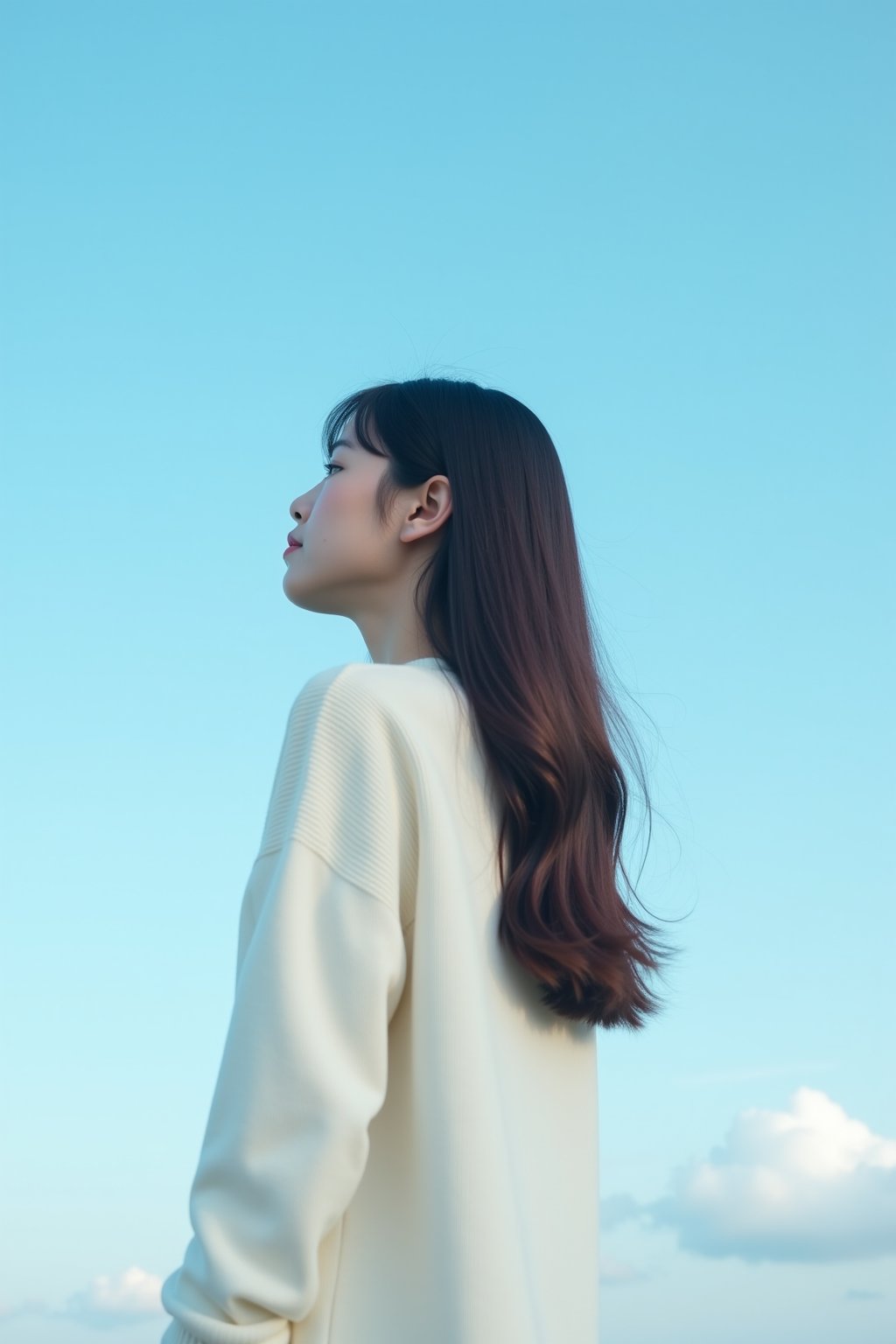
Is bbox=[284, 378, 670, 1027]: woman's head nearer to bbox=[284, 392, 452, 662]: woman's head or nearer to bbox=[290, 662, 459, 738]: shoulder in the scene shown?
bbox=[284, 392, 452, 662]: woman's head

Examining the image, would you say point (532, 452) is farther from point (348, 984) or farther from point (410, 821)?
point (348, 984)

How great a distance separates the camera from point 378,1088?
7.26ft

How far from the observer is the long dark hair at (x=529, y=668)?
258 centimetres

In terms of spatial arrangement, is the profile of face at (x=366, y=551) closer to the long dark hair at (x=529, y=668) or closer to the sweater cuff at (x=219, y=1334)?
the long dark hair at (x=529, y=668)

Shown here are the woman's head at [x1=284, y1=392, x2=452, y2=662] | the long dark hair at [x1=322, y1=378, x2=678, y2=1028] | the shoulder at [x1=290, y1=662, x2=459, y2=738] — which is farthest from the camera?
the woman's head at [x1=284, y1=392, x2=452, y2=662]

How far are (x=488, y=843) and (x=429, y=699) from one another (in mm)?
274

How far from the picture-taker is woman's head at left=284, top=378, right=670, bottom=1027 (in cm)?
260

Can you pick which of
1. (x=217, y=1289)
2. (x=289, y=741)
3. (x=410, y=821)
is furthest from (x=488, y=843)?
(x=217, y=1289)

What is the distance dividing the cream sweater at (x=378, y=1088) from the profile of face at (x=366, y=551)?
Result: 1.34 ft

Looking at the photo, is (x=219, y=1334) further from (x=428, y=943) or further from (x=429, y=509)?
(x=429, y=509)

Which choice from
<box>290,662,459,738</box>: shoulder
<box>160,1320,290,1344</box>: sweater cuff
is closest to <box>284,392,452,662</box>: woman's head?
<box>290,662,459,738</box>: shoulder

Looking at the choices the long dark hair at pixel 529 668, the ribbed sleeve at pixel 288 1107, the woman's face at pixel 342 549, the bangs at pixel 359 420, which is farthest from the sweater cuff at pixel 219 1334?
the bangs at pixel 359 420

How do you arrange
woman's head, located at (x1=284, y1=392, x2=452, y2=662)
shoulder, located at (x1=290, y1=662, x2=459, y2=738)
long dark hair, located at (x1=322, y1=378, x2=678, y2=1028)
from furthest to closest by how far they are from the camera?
1. woman's head, located at (x1=284, y1=392, x2=452, y2=662)
2. long dark hair, located at (x1=322, y1=378, x2=678, y2=1028)
3. shoulder, located at (x1=290, y1=662, x2=459, y2=738)

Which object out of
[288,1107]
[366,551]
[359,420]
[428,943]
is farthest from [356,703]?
[359,420]
